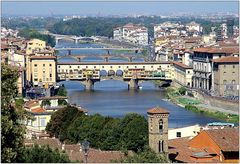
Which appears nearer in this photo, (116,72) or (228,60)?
(228,60)

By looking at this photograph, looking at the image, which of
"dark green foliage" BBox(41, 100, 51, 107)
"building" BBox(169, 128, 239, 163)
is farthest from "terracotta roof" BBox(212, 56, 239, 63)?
"building" BBox(169, 128, 239, 163)

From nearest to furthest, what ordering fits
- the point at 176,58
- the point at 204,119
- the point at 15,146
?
1. the point at 15,146
2. the point at 204,119
3. the point at 176,58

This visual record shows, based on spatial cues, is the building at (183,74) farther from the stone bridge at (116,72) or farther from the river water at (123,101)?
the river water at (123,101)

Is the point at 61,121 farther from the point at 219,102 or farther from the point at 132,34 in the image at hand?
the point at 132,34

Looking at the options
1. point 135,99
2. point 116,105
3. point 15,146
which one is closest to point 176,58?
point 135,99

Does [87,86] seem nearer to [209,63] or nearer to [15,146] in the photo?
[209,63]

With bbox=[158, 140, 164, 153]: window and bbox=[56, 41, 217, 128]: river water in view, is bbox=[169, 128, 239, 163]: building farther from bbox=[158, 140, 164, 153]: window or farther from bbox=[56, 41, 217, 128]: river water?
bbox=[56, 41, 217, 128]: river water

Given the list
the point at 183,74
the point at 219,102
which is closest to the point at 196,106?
the point at 219,102
